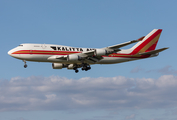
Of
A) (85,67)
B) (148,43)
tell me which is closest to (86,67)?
(85,67)

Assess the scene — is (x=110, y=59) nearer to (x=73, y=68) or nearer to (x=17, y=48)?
(x=73, y=68)

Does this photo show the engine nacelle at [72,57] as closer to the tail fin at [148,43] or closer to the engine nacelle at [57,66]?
the engine nacelle at [57,66]

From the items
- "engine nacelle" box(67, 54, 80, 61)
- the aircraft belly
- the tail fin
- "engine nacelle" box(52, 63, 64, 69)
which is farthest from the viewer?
the tail fin

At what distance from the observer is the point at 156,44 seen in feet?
207

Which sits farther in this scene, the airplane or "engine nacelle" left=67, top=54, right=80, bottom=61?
"engine nacelle" left=67, top=54, right=80, bottom=61

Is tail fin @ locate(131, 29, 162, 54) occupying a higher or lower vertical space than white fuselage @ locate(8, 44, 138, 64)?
higher

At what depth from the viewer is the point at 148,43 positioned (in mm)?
62281

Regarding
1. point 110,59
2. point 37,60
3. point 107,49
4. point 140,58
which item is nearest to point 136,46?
point 140,58

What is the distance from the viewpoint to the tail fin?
61.1 metres

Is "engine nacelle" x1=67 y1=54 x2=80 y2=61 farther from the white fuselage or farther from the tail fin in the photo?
the tail fin

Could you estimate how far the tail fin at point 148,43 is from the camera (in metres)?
61.1

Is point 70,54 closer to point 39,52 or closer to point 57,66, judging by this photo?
point 39,52

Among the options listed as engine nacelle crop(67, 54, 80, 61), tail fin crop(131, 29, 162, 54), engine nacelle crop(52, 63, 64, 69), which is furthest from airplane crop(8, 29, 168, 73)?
engine nacelle crop(52, 63, 64, 69)

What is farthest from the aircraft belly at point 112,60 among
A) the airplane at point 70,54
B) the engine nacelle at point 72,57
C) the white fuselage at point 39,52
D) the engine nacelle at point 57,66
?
the engine nacelle at point 57,66
